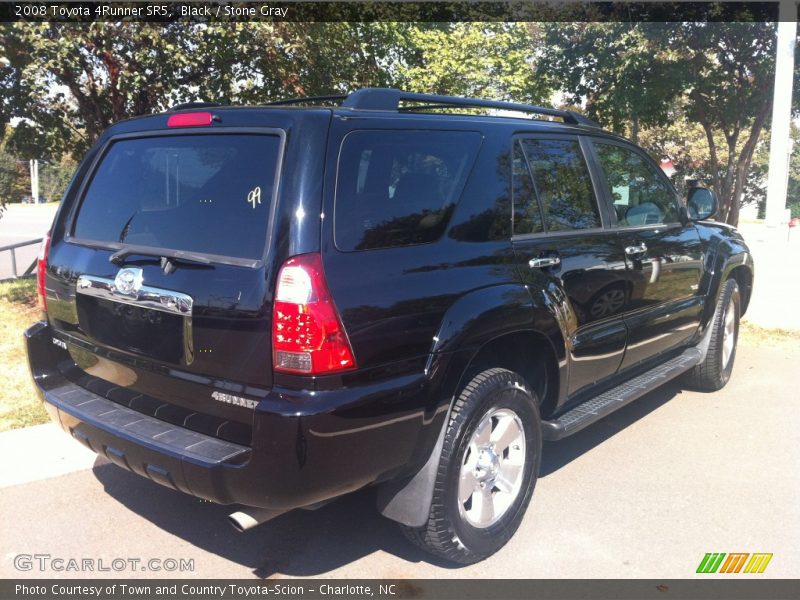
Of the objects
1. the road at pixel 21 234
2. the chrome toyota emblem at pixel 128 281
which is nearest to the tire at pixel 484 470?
the chrome toyota emblem at pixel 128 281

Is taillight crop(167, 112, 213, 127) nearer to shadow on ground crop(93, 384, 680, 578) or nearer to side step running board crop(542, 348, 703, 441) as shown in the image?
shadow on ground crop(93, 384, 680, 578)

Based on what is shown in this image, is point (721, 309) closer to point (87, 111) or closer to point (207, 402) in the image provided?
point (207, 402)

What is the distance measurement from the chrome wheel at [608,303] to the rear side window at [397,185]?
44.5 inches

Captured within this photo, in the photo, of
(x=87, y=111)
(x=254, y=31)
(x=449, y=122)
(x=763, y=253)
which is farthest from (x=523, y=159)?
(x=763, y=253)

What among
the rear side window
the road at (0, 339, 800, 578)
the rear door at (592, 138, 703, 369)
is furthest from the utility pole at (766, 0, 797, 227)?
the rear side window

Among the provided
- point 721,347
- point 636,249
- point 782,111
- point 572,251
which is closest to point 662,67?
point 782,111

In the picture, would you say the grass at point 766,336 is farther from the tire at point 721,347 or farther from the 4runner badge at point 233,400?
the 4runner badge at point 233,400

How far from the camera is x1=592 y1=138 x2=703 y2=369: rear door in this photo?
425 cm

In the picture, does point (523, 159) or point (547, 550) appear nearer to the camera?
point (547, 550)

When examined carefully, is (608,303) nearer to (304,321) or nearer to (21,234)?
(304,321)

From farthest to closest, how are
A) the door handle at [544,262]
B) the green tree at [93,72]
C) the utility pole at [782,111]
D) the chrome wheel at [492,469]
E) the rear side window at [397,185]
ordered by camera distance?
the utility pole at [782,111] < the green tree at [93,72] < the door handle at [544,262] < the chrome wheel at [492,469] < the rear side window at [397,185]

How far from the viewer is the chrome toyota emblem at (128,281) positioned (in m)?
2.86

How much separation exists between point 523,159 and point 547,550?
1.85 meters

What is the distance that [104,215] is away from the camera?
132 inches
